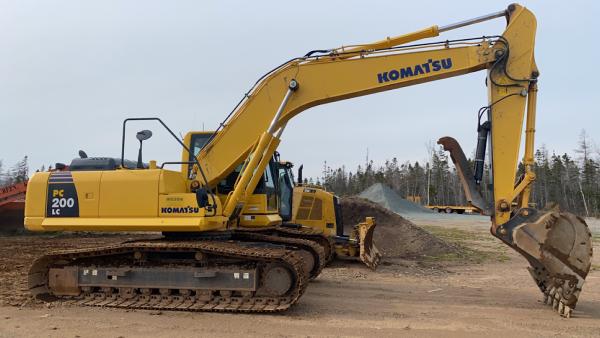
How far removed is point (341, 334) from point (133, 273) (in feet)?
11.4

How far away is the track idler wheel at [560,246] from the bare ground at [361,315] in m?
0.59

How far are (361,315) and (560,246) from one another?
119 inches

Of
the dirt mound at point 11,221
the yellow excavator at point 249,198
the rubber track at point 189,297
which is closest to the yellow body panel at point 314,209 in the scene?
the yellow excavator at point 249,198

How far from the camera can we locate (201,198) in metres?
7.53

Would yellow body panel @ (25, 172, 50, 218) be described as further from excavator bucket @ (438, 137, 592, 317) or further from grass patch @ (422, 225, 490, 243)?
grass patch @ (422, 225, 490, 243)

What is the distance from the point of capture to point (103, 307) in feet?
24.3

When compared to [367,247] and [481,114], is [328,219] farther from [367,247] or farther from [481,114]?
[481,114]

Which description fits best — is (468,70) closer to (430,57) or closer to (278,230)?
(430,57)

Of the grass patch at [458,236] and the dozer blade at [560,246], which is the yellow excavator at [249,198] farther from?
the grass patch at [458,236]

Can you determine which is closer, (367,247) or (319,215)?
(367,247)

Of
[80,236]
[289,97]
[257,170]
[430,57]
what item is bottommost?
[80,236]

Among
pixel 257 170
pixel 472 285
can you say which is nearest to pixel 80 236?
pixel 257 170

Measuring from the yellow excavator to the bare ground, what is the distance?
39cm

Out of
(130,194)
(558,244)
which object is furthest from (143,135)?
(558,244)
